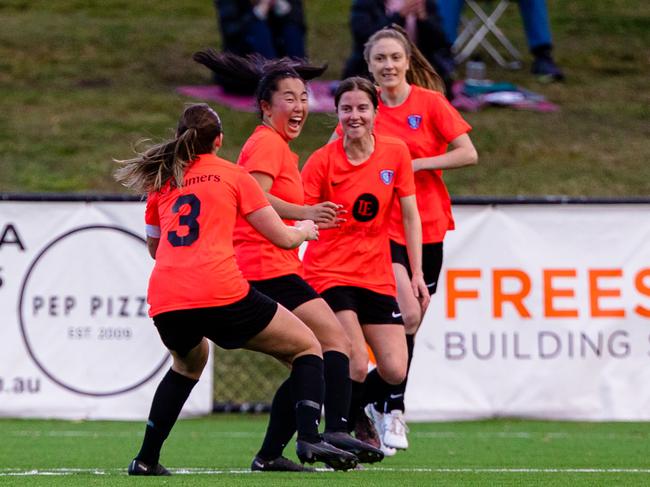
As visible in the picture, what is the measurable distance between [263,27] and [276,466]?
9.31 m

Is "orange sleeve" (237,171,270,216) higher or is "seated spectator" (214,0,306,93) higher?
"seated spectator" (214,0,306,93)

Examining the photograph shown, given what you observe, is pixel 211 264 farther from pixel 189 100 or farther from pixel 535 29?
pixel 535 29

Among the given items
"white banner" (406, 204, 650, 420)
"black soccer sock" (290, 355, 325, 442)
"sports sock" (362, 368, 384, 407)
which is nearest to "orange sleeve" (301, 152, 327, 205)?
"black soccer sock" (290, 355, 325, 442)

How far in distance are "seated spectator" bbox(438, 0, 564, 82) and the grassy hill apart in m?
0.23

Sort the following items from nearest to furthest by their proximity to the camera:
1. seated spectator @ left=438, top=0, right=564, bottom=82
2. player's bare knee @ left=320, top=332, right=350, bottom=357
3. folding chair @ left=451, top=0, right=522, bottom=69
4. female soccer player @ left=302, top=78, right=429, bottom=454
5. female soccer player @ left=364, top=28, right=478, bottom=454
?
player's bare knee @ left=320, top=332, right=350, bottom=357
female soccer player @ left=302, top=78, right=429, bottom=454
female soccer player @ left=364, top=28, right=478, bottom=454
seated spectator @ left=438, top=0, right=564, bottom=82
folding chair @ left=451, top=0, right=522, bottom=69

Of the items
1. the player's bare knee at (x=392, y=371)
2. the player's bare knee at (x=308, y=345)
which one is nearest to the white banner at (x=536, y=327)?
the player's bare knee at (x=392, y=371)

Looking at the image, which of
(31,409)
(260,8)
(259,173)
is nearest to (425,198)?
(259,173)

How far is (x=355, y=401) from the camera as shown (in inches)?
281

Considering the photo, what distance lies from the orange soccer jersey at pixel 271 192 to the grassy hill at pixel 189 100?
7430 mm

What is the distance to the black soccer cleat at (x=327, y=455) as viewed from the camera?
5844 millimetres

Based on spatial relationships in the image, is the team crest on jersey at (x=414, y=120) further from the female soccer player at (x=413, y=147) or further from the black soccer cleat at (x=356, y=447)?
the black soccer cleat at (x=356, y=447)

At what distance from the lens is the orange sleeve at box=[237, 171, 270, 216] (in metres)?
5.84

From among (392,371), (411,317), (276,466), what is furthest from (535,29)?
(276,466)

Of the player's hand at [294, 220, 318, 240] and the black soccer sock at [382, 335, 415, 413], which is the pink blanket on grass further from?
the player's hand at [294, 220, 318, 240]
